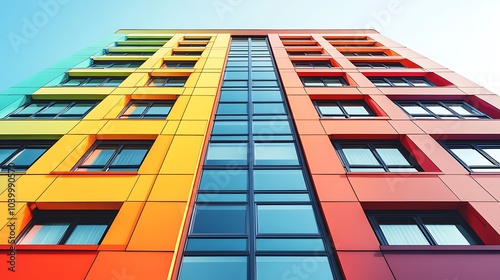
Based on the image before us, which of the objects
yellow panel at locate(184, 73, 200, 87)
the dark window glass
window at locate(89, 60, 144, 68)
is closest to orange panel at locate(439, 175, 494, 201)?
the dark window glass

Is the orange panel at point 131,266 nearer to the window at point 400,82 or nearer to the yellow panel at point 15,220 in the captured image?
the yellow panel at point 15,220

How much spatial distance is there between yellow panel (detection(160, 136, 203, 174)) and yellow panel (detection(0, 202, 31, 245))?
Result: 357cm

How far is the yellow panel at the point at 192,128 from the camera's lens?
417 inches

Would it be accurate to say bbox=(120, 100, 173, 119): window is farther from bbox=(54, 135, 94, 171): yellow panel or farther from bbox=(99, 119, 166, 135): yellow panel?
bbox=(54, 135, 94, 171): yellow panel

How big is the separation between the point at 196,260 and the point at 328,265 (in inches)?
118

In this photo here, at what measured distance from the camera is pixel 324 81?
15.8 metres

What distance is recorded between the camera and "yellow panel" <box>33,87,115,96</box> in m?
13.7

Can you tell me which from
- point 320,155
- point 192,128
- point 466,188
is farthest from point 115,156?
point 466,188

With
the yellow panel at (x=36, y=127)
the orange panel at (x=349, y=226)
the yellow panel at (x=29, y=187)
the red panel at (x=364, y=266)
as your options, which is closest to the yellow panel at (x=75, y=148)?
the yellow panel at (x=29, y=187)

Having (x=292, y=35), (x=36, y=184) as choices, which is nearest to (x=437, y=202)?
(x=36, y=184)

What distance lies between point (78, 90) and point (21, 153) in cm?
478

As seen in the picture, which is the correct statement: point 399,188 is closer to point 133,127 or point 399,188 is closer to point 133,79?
point 133,127

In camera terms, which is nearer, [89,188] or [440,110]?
[89,188]

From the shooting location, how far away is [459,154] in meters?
10.1
